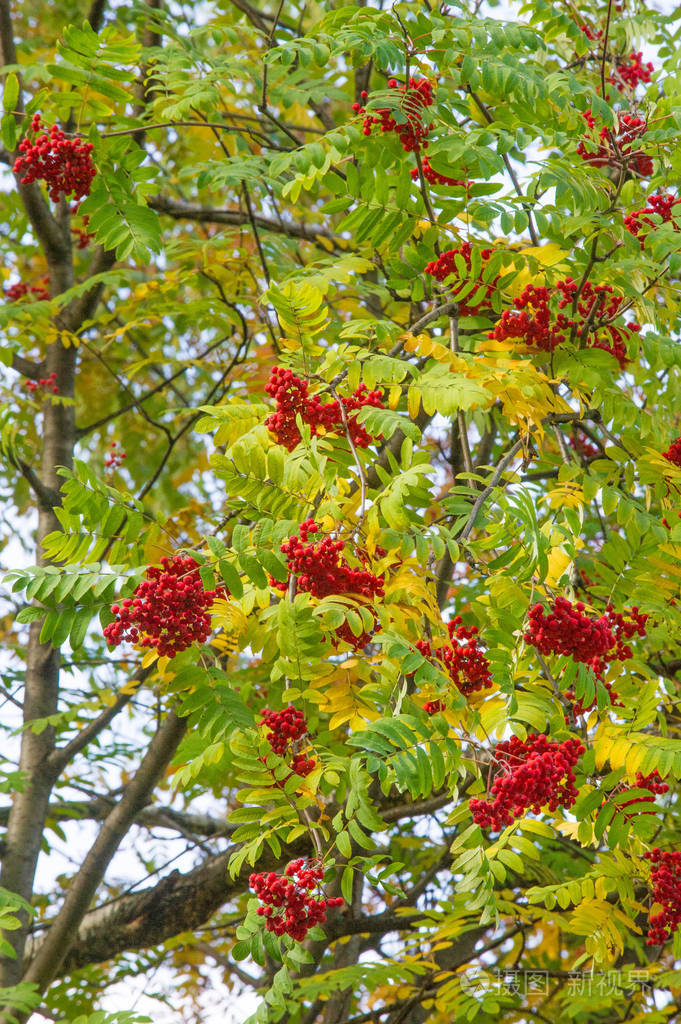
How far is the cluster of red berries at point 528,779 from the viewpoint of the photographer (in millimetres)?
2268

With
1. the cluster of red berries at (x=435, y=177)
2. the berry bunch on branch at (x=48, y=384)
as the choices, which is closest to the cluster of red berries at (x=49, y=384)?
the berry bunch on branch at (x=48, y=384)

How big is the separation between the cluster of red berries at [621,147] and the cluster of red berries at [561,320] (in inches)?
17.9

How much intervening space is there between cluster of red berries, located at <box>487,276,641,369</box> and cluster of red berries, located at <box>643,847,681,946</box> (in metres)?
1.61

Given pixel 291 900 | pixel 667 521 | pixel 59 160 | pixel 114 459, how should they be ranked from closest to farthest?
pixel 291 900 < pixel 667 521 < pixel 59 160 < pixel 114 459

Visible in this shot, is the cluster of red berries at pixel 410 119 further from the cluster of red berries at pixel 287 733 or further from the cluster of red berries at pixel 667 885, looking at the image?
the cluster of red berries at pixel 667 885

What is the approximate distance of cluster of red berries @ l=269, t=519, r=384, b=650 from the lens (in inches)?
88.8

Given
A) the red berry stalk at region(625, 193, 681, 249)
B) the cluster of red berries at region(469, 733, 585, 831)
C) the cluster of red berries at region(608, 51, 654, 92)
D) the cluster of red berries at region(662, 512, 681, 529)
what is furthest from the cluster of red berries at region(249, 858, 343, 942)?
the cluster of red berries at region(608, 51, 654, 92)

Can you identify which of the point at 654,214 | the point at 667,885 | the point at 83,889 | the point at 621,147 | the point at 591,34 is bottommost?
the point at 667,885

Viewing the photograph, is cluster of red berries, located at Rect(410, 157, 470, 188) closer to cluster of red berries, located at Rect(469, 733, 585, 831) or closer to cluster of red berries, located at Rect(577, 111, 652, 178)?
cluster of red berries, located at Rect(577, 111, 652, 178)

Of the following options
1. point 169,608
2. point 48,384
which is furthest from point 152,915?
point 169,608

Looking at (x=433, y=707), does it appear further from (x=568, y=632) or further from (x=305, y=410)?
(x=305, y=410)

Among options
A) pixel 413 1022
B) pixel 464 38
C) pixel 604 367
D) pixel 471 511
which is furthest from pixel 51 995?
pixel 464 38

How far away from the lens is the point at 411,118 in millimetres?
2842

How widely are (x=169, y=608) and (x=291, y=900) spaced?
0.76 m
